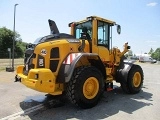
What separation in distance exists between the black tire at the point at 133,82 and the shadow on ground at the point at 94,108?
46 cm

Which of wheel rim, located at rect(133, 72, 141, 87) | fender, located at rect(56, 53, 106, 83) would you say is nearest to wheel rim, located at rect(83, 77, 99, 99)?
fender, located at rect(56, 53, 106, 83)

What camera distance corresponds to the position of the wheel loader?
5.85m

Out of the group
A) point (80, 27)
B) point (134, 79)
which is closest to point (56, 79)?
point (80, 27)

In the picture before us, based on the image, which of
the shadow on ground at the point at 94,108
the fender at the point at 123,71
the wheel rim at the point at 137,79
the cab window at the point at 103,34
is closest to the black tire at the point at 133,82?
the wheel rim at the point at 137,79

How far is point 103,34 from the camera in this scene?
7879 millimetres

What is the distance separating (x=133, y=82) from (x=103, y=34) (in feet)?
7.29

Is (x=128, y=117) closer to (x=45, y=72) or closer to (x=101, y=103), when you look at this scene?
(x=101, y=103)

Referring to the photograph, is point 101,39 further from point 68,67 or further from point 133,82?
point 68,67

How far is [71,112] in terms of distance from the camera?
5.88 m

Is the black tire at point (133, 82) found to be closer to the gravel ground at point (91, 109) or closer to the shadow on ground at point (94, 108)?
the gravel ground at point (91, 109)

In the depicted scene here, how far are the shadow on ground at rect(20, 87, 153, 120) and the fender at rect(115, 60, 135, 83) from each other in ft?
2.35

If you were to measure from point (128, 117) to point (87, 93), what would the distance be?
1.37 m

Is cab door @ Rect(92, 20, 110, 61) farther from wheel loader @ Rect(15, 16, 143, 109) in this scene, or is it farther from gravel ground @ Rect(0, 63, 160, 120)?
gravel ground @ Rect(0, 63, 160, 120)

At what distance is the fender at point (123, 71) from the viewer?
8.20 metres
